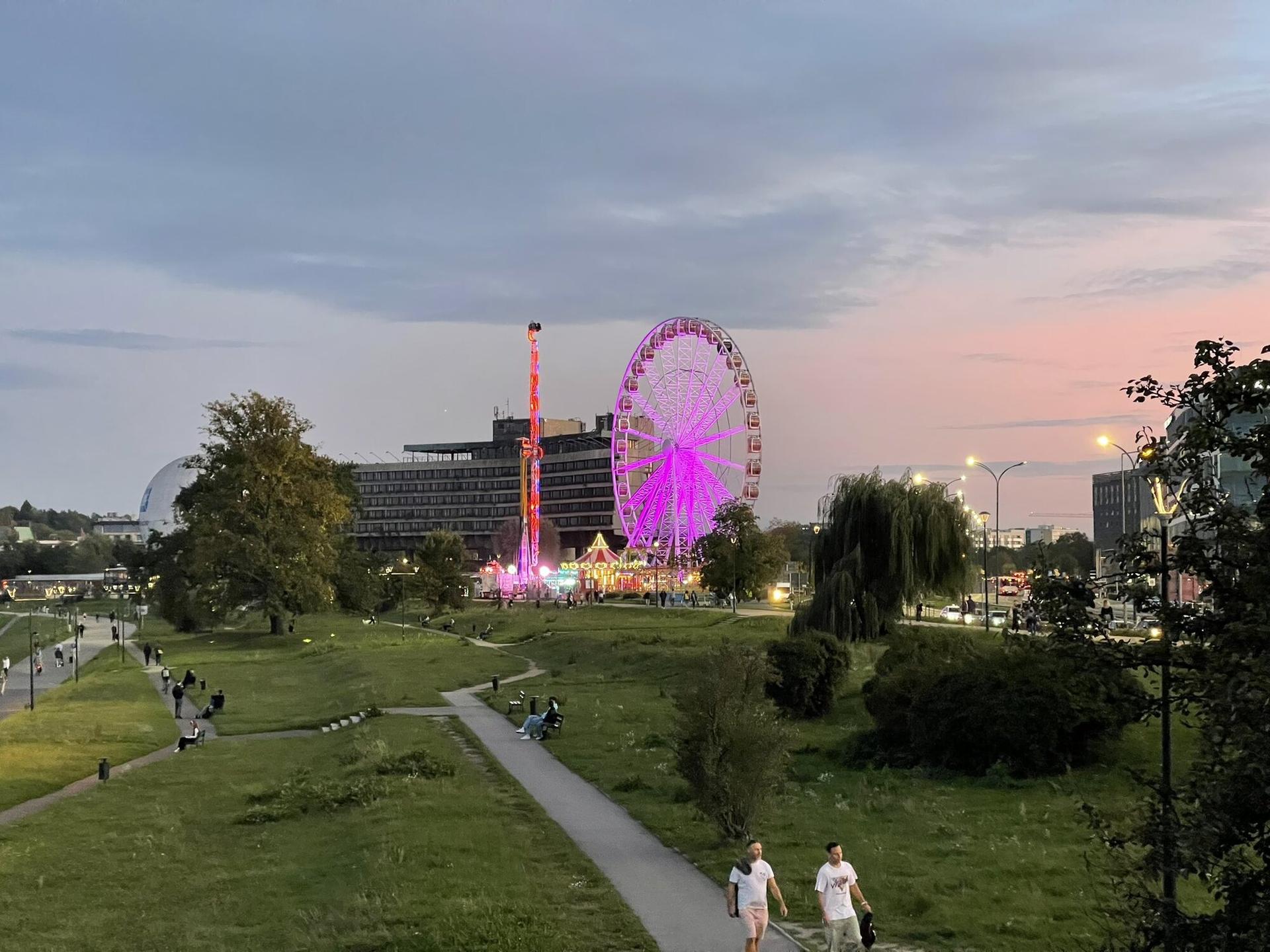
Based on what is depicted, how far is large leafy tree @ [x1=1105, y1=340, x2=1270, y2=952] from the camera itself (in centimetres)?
798

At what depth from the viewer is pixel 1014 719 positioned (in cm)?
2748

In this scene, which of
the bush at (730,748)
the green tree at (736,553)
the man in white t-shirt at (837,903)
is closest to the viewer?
the man in white t-shirt at (837,903)

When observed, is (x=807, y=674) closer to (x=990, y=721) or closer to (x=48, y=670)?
(x=990, y=721)

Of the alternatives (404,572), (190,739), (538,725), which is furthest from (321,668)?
(404,572)

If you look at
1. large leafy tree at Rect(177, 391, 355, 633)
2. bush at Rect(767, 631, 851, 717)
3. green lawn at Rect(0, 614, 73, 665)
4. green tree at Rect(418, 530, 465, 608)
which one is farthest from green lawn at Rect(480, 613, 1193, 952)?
green lawn at Rect(0, 614, 73, 665)

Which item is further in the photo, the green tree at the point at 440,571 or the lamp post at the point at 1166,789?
the green tree at the point at 440,571

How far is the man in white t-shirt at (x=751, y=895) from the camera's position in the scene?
45.7 feet

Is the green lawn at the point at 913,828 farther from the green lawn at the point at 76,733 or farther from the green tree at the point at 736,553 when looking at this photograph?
the green tree at the point at 736,553

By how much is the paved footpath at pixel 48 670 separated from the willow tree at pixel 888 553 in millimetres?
35780

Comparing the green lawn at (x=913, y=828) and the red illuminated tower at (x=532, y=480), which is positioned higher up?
the red illuminated tower at (x=532, y=480)

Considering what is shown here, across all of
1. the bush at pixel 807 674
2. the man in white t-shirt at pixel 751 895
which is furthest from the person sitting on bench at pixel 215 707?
the man in white t-shirt at pixel 751 895

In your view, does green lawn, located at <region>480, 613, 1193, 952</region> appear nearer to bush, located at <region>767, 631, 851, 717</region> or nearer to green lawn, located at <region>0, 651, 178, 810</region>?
bush, located at <region>767, 631, 851, 717</region>

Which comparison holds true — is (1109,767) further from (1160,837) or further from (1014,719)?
(1160,837)

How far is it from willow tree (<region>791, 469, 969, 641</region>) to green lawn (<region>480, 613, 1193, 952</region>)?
8326 millimetres
